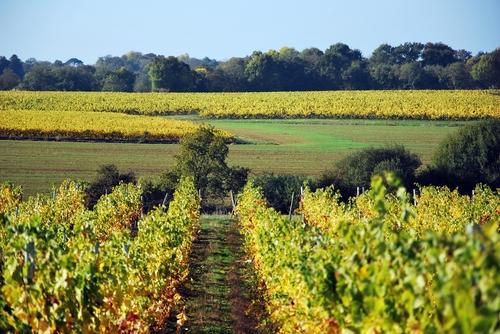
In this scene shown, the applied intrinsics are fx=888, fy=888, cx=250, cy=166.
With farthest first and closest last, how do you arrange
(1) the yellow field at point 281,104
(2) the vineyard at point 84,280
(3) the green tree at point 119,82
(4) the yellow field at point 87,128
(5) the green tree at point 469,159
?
(3) the green tree at point 119,82, (1) the yellow field at point 281,104, (4) the yellow field at point 87,128, (5) the green tree at point 469,159, (2) the vineyard at point 84,280

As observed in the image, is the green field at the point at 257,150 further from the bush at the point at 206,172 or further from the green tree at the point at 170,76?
the green tree at the point at 170,76

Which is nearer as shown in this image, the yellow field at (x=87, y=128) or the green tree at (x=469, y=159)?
the green tree at (x=469, y=159)

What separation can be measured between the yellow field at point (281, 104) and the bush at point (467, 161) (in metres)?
19.9

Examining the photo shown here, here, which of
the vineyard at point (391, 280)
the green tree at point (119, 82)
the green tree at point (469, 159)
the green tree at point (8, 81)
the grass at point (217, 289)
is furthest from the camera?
the green tree at point (8, 81)

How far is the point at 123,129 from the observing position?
173ft

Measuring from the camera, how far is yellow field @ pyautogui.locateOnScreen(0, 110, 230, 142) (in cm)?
5147

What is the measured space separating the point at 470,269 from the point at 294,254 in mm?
6674

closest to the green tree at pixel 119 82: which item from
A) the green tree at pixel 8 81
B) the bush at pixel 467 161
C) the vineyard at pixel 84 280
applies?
the green tree at pixel 8 81

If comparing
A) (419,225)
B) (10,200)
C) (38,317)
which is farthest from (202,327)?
(10,200)

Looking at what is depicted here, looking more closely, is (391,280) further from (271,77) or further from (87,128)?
(271,77)

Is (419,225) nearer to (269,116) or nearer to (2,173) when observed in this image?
(2,173)

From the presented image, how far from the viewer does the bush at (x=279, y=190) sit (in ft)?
121

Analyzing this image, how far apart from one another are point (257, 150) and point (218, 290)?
107 ft

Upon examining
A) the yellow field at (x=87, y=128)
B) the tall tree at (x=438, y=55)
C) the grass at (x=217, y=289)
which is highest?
the tall tree at (x=438, y=55)
